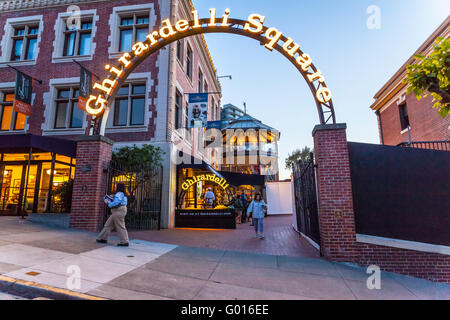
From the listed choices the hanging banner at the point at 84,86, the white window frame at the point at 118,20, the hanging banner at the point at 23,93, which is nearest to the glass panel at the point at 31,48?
the hanging banner at the point at 23,93

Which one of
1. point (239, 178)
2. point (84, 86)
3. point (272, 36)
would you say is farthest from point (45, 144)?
point (239, 178)

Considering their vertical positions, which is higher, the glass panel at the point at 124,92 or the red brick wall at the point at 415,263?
the glass panel at the point at 124,92

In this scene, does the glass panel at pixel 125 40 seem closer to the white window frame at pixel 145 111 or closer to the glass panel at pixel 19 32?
the white window frame at pixel 145 111

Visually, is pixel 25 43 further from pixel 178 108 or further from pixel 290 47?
pixel 290 47

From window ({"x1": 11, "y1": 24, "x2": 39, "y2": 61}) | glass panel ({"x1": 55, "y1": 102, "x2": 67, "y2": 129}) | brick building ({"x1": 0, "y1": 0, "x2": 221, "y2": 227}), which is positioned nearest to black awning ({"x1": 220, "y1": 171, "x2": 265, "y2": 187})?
brick building ({"x1": 0, "y1": 0, "x2": 221, "y2": 227})

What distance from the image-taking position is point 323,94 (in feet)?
25.9

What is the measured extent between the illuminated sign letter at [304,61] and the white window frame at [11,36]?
45.7 feet

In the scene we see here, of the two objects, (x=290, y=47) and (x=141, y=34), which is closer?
(x=290, y=47)

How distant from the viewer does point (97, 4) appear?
1405 centimetres

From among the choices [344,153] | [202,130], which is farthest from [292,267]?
[202,130]

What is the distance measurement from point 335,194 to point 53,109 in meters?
14.1

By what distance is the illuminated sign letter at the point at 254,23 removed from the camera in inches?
344
